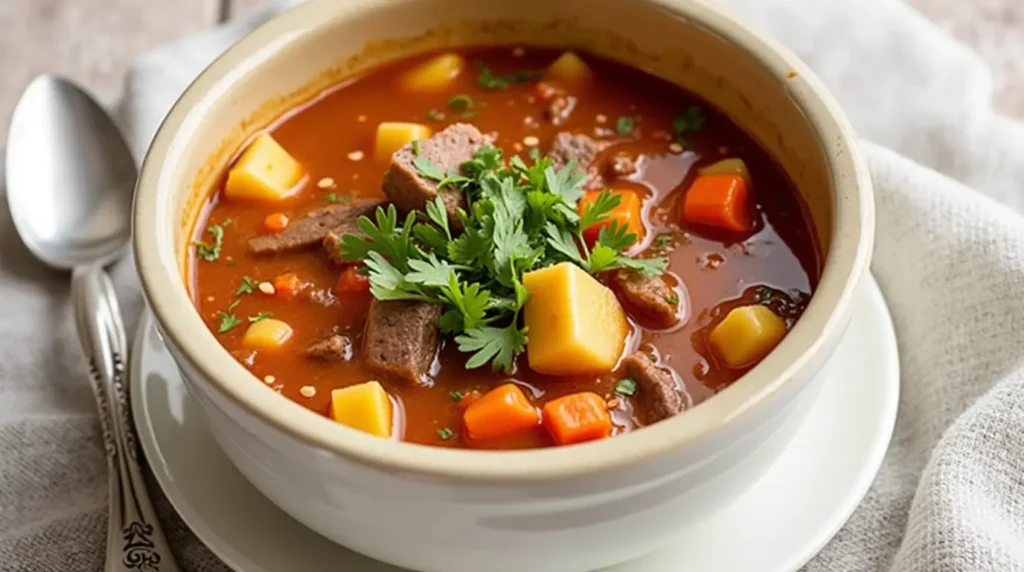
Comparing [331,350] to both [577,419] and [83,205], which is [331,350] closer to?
[577,419]

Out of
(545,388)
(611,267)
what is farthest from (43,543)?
(611,267)

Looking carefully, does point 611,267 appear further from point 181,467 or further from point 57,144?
point 57,144

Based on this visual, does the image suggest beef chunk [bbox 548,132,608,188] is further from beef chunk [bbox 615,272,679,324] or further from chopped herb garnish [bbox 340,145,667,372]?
beef chunk [bbox 615,272,679,324]

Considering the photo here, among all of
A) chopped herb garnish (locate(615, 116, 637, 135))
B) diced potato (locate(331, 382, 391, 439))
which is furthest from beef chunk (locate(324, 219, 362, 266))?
chopped herb garnish (locate(615, 116, 637, 135))

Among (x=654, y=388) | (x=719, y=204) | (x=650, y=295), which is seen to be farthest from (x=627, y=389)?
(x=719, y=204)

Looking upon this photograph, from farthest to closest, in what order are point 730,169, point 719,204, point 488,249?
point 730,169, point 719,204, point 488,249

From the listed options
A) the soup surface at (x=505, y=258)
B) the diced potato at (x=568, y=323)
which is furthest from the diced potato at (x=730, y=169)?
the diced potato at (x=568, y=323)

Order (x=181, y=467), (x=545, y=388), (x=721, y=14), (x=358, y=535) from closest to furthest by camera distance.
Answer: (x=358, y=535) < (x=545, y=388) < (x=181, y=467) < (x=721, y=14)

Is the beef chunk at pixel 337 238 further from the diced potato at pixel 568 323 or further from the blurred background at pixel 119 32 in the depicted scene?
the blurred background at pixel 119 32
